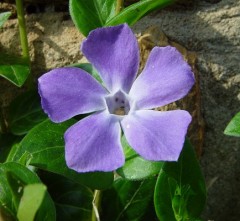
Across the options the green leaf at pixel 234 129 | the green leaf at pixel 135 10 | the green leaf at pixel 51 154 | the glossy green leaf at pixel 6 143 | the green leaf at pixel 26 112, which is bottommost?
the glossy green leaf at pixel 6 143

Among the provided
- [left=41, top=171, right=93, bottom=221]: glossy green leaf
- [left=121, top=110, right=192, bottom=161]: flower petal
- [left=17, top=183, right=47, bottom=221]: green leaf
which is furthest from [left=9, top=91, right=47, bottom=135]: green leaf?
[left=17, top=183, right=47, bottom=221]: green leaf

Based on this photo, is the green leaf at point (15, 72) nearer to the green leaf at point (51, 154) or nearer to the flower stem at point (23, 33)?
the flower stem at point (23, 33)

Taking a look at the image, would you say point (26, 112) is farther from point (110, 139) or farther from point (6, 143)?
point (110, 139)

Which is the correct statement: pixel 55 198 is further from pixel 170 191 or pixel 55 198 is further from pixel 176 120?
pixel 176 120

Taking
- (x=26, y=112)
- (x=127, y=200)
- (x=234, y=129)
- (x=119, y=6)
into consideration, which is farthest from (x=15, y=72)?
(x=234, y=129)

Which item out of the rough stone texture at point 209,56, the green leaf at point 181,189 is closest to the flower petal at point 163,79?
the green leaf at point 181,189

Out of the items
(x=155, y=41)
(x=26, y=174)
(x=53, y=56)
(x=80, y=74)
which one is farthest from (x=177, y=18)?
(x=26, y=174)
